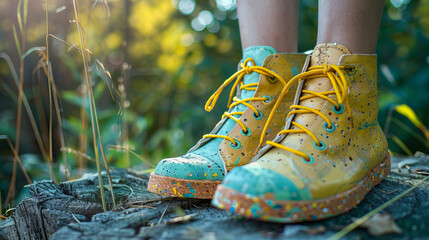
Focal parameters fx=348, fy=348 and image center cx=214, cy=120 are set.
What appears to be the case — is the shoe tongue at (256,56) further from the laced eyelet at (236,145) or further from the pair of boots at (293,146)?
the laced eyelet at (236,145)

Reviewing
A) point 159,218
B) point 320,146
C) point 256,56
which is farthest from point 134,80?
point 320,146

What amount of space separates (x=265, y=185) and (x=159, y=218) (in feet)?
1.13

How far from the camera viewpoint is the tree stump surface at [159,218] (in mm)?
777

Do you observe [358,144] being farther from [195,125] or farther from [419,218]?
[195,125]

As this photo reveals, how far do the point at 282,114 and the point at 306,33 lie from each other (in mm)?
1405

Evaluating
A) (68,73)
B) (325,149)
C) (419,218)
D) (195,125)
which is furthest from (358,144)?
(68,73)

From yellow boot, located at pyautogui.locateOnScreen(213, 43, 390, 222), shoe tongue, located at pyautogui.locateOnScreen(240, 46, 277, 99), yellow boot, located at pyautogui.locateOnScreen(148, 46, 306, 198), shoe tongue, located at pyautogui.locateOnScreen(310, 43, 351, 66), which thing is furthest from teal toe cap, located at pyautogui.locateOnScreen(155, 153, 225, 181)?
shoe tongue, located at pyautogui.locateOnScreen(310, 43, 351, 66)

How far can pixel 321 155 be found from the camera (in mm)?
913

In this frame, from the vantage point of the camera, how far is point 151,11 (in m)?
4.55

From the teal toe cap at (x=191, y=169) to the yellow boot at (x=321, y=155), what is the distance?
168 millimetres

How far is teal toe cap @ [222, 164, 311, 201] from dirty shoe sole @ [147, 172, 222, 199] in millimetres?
250

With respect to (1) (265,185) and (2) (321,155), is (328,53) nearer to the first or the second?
(2) (321,155)

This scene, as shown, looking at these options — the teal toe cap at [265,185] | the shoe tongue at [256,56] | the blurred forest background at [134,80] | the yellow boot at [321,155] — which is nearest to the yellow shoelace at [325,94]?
the yellow boot at [321,155]

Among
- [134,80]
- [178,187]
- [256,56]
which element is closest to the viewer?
[178,187]
